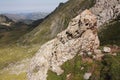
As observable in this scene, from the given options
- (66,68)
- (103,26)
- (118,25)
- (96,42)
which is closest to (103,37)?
(118,25)

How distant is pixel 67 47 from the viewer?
5922 centimetres

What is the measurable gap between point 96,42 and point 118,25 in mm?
29881

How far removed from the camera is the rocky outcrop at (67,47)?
57.2 m

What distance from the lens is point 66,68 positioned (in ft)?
181

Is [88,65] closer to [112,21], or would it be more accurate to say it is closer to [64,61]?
[64,61]

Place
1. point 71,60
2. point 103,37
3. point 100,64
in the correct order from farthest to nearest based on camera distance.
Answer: point 103,37 < point 71,60 < point 100,64

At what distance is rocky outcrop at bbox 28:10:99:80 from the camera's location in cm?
5722

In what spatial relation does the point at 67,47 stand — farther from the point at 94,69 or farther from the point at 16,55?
the point at 16,55

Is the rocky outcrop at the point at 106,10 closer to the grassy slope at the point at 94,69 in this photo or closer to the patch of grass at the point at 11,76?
the patch of grass at the point at 11,76

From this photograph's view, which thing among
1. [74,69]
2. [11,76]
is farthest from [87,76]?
[11,76]

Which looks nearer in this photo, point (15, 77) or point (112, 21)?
point (112, 21)

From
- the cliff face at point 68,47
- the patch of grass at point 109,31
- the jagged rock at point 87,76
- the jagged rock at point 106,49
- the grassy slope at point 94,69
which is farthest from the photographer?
the patch of grass at point 109,31

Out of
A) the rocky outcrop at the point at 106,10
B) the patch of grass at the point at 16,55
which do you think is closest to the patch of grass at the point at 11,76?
the patch of grass at the point at 16,55

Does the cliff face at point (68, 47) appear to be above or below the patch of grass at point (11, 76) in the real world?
above
